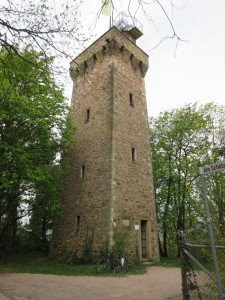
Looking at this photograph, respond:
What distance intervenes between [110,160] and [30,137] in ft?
13.6

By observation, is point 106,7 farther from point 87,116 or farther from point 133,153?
point 87,116

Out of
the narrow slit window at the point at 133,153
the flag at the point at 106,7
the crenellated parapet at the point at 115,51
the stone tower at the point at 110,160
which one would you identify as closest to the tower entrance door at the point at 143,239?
the stone tower at the point at 110,160

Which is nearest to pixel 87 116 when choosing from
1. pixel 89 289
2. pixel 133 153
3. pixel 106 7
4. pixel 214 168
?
pixel 133 153

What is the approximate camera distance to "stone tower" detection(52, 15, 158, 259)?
1265 centimetres

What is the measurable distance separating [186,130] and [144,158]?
5.37m

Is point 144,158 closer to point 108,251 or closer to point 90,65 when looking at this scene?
point 108,251

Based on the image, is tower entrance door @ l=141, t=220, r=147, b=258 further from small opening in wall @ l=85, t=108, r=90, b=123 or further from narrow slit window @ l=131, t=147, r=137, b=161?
small opening in wall @ l=85, t=108, r=90, b=123

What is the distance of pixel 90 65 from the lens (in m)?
17.1

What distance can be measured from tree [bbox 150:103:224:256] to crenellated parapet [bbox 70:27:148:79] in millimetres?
4718

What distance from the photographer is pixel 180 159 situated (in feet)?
61.9

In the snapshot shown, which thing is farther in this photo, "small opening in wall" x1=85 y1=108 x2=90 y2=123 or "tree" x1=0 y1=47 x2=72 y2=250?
"small opening in wall" x1=85 y1=108 x2=90 y2=123

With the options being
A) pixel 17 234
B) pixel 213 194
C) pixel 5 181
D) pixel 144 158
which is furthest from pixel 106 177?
pixel 17 234

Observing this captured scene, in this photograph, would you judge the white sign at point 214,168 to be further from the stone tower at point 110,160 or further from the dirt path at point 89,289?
the stone tower at point 110,160

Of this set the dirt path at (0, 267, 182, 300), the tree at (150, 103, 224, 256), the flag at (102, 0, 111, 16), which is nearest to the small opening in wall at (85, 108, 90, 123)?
the tree at (150, 103, 224, 256)
